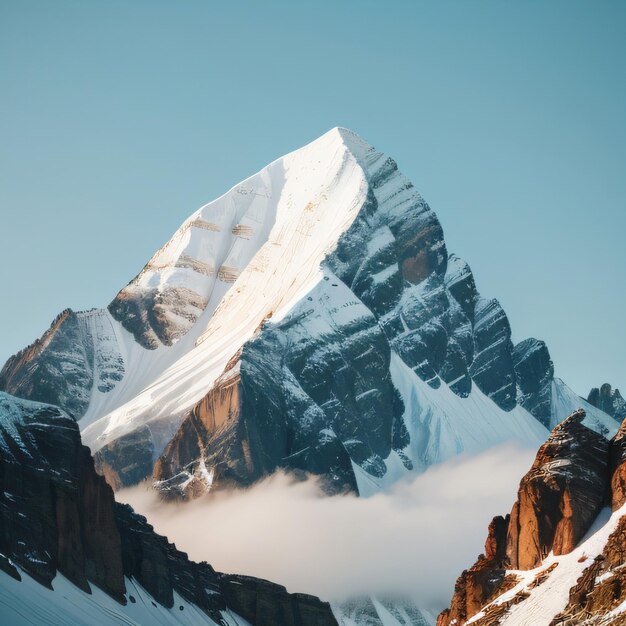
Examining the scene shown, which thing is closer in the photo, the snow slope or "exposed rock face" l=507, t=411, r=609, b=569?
the snow slope

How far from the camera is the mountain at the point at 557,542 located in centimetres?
16712

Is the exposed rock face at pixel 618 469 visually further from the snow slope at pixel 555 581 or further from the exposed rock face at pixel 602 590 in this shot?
the exposed rock face at pixel 602 590

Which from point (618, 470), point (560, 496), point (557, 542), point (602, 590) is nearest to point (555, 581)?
point (557, 542)

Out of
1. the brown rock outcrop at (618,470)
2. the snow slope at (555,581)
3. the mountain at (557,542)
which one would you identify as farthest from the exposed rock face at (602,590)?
the brown rock outcrop at (618,470)

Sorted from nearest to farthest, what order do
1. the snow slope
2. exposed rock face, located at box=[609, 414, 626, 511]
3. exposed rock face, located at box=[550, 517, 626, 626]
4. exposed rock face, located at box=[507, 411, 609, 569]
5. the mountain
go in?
exposed rock face, located at box=[550, 517, 626, 626], the mountain, the snow slope, exposed rock face, located at box=[609, 414, 626, 511], exposed rock face, located at box=[507, 411, 609, 569]

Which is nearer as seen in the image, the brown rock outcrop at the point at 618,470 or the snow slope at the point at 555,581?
the snow slope at the point at 555,581

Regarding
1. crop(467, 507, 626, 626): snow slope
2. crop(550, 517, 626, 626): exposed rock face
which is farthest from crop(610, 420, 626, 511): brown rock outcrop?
crop(550, 517, 626, 626): exposed rock face

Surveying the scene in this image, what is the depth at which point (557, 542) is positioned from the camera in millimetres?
179250

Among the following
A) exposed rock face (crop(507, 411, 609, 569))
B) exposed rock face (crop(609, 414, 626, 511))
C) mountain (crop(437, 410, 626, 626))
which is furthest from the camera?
exposed rock face (crop(507, 411, 609, 569))

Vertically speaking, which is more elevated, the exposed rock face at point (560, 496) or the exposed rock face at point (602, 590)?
the exposed rock face at point (560, 496)

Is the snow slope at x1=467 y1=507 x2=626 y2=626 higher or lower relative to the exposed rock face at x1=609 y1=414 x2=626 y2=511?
lower

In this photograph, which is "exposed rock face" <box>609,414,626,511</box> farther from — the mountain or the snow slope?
the snow slope

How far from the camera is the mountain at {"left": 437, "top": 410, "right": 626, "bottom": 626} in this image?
16712 centimetres

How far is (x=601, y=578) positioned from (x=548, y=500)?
19.4 meters
